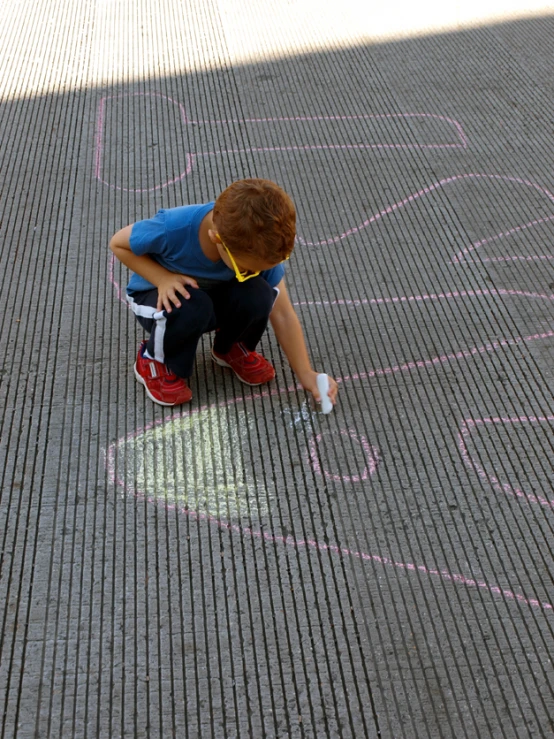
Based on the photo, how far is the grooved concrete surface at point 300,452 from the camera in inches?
50.4

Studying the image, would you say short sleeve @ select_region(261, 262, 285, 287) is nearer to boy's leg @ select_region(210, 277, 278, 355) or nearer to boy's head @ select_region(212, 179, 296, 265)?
boy's leg @ select_region(210, 277, 278, 355)

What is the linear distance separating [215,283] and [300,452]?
418 millimetres

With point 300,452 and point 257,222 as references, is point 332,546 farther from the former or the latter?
point 257,222

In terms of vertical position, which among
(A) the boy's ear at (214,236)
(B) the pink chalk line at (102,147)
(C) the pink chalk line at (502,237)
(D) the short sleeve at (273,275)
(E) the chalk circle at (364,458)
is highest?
(A) the boy's ear at (214,236)

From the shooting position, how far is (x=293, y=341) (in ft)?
5.57

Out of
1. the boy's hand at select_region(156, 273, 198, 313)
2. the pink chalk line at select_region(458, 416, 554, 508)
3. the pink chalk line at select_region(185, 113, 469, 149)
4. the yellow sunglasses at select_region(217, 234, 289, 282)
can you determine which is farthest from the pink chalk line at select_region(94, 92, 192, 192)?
the pink chalk line at select_region(458, 416, 554, 508)

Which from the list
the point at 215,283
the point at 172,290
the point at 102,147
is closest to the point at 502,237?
the point at 215,283

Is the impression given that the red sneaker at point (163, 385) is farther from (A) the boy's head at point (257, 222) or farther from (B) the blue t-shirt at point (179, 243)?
(A) the boy's head at point (257, 222)

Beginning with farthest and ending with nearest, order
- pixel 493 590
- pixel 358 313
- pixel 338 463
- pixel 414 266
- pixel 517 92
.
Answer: pixel 517 92 → pixel 414 266 → pixel 358 313 → pixel 338 463 → pixel 493 590

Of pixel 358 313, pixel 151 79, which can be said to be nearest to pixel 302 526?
pixel 358 313

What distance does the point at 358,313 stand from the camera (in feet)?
6.68

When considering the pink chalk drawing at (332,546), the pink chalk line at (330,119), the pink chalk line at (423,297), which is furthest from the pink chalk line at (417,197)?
the pink chalk drawing at (332,546)

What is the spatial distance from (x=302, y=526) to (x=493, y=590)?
38 cm

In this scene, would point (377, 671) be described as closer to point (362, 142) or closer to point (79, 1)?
point (362, 142)
